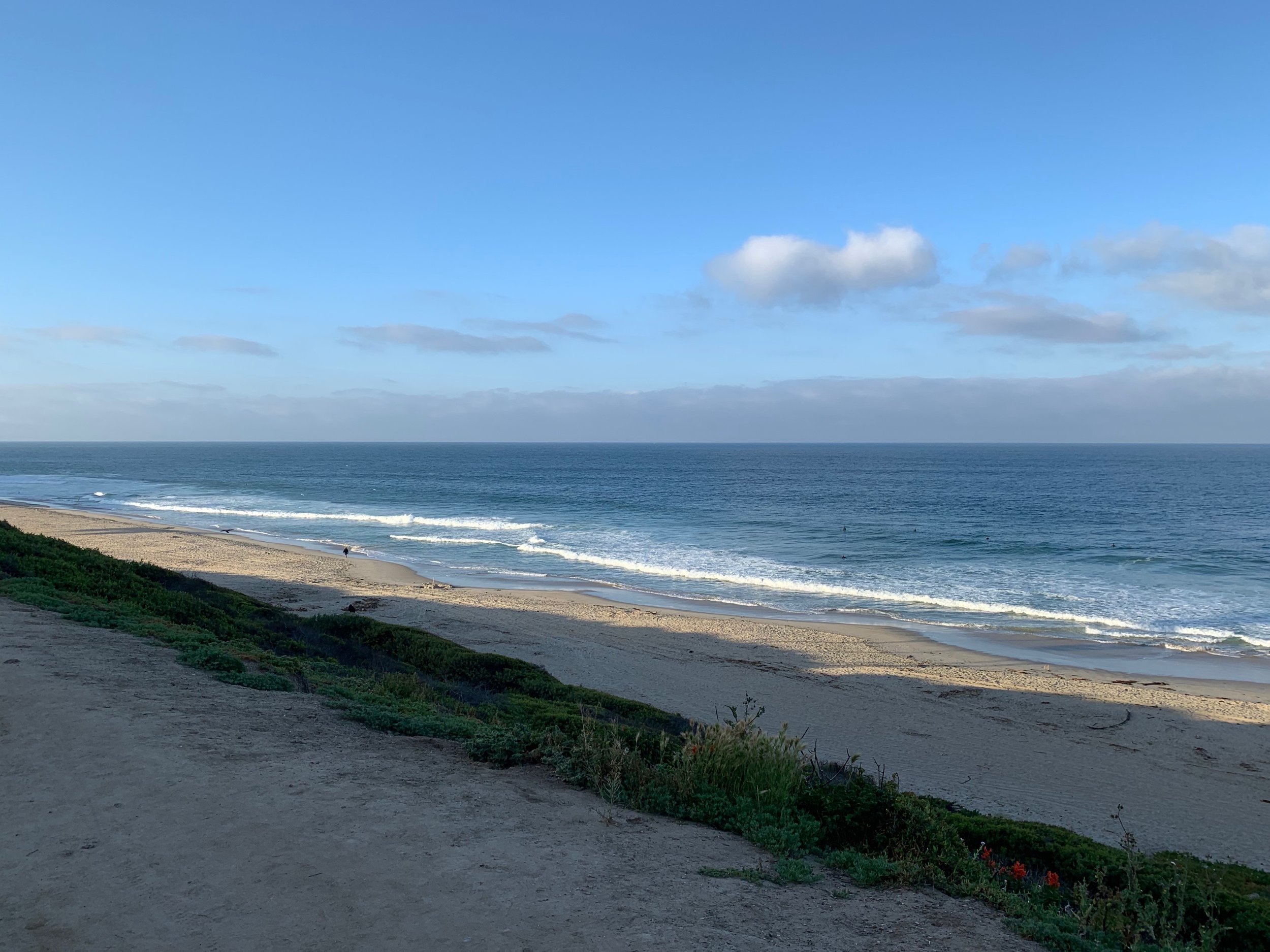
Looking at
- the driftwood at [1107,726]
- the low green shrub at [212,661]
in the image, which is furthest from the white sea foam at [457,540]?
the driftwood at [1107,726]

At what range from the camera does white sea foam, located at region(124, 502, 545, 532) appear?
167 feet

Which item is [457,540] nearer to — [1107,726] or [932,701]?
[932,701]

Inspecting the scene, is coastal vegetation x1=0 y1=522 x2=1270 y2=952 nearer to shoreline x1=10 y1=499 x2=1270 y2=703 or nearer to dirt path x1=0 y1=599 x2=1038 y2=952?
dirt path x1=0 y1=599 x2=1038 y2=952

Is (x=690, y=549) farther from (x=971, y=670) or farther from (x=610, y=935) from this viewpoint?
(x=610, y=935)

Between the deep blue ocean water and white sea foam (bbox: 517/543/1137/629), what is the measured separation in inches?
4.9

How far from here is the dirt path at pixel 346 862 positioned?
443cm

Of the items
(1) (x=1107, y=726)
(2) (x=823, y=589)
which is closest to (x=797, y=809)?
(1) (x=1107, y=726)

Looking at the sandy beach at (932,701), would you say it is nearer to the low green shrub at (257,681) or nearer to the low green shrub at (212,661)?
the low green shrub at (257,681)

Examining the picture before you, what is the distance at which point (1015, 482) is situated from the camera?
88.6 metres

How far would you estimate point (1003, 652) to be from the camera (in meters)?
22.1

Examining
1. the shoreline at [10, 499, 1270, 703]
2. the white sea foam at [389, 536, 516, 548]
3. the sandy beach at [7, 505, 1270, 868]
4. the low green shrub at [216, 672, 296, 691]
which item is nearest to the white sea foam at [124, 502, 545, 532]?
the white sea foam at [389, 536, 516, 548]

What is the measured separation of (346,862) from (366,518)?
52.9 metres

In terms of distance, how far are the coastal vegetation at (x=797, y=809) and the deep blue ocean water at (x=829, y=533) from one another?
58.4ft

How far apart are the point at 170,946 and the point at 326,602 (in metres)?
21.3
